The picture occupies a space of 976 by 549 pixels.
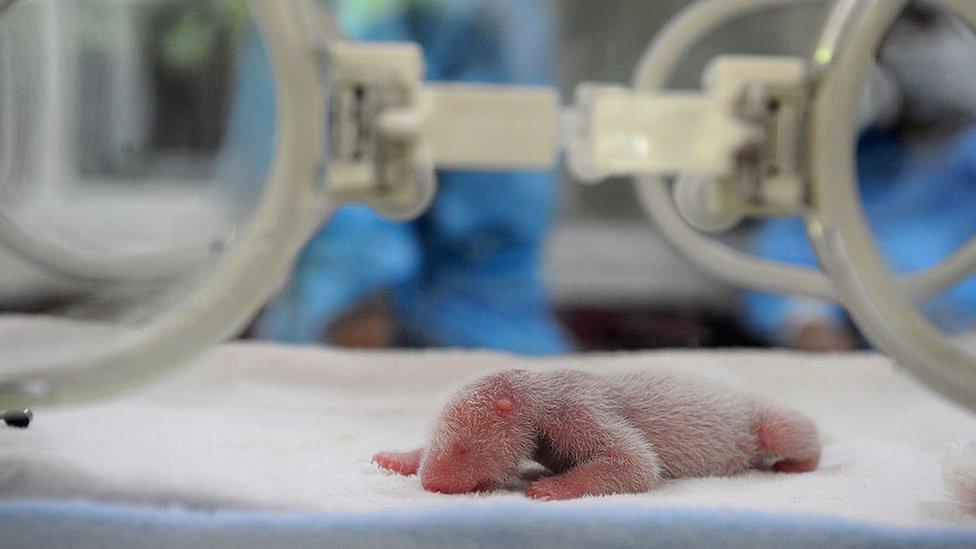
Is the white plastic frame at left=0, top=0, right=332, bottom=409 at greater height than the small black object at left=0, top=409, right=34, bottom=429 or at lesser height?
greater

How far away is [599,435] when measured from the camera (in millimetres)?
627

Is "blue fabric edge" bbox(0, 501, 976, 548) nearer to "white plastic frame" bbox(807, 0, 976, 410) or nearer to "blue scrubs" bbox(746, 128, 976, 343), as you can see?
"white plastic frame" bbox(807, 0, 976, 410)

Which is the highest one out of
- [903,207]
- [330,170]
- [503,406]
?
[903,207]

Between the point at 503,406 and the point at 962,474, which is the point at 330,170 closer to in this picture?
the point at 503,406

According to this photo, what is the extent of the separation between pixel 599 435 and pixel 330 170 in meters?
0.25

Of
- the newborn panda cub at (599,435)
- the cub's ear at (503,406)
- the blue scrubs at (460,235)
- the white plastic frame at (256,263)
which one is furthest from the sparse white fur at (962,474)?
the blue scrubs at (460,235)

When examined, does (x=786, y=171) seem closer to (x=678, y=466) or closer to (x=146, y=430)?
(x=678, y=466)

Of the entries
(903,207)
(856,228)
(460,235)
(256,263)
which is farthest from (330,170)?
(903,207)

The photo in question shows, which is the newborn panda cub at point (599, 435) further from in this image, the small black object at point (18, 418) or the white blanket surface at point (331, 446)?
the small black object at point (18, 418)

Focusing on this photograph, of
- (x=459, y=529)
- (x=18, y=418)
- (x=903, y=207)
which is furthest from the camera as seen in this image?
(x=903, y=207)

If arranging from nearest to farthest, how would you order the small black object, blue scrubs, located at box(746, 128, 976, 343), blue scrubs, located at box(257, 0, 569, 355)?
1. the small black object
2. blue scrubs, located at box(746, 128, 976, 343)
3. blue scrubs, located at box(257, 0, 569, 355)

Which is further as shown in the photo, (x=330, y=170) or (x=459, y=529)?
(x=330, y=170)

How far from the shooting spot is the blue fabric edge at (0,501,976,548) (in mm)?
457

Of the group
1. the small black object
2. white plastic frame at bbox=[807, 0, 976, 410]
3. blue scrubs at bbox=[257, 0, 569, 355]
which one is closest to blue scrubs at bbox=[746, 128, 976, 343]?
blue scrubs at bbox=[257, 0, 569, 355]
